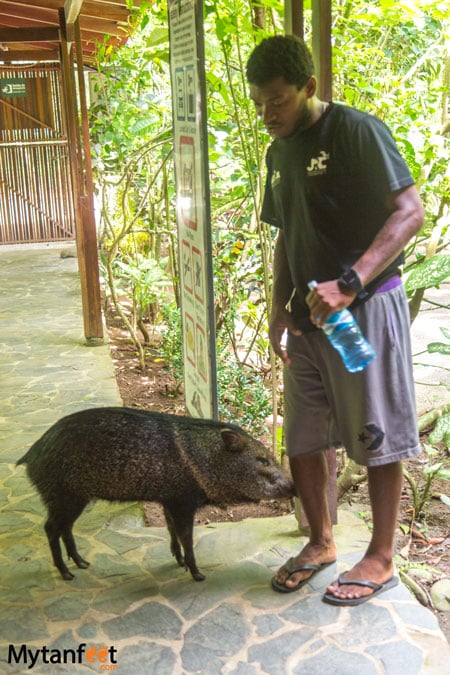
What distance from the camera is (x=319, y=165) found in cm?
274

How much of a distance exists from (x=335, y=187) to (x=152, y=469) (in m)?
1.34

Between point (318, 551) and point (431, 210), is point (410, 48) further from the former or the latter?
point (318, 551)

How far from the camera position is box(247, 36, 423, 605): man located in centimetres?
262

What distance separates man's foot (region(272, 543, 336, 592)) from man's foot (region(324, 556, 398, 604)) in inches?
5.4

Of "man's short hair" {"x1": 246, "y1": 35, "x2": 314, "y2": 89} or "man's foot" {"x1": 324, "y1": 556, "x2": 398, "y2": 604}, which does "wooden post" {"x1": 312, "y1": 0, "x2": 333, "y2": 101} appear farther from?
"man's foot" {"x1": 324, "y1": 556, "x2": 398, "y2": 604}

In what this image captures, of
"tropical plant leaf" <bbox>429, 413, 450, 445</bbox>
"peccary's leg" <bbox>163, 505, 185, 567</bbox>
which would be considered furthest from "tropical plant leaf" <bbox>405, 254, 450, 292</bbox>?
"peccary's leg" <bbox>163, 505, 185, 567</bbox>

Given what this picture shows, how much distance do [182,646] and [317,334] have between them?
1.22 meters

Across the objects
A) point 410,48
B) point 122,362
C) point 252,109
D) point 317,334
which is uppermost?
point 410,48

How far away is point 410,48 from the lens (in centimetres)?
555

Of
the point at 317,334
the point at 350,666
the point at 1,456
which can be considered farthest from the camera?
the point at 1,456

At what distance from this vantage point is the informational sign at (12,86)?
40.5ft

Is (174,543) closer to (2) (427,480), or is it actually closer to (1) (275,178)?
(1) (275,178)

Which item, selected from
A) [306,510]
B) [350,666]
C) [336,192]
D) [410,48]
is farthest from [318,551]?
[410,48]

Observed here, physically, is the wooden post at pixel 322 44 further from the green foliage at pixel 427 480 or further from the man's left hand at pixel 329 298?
the green foliage at pixel 427 480
